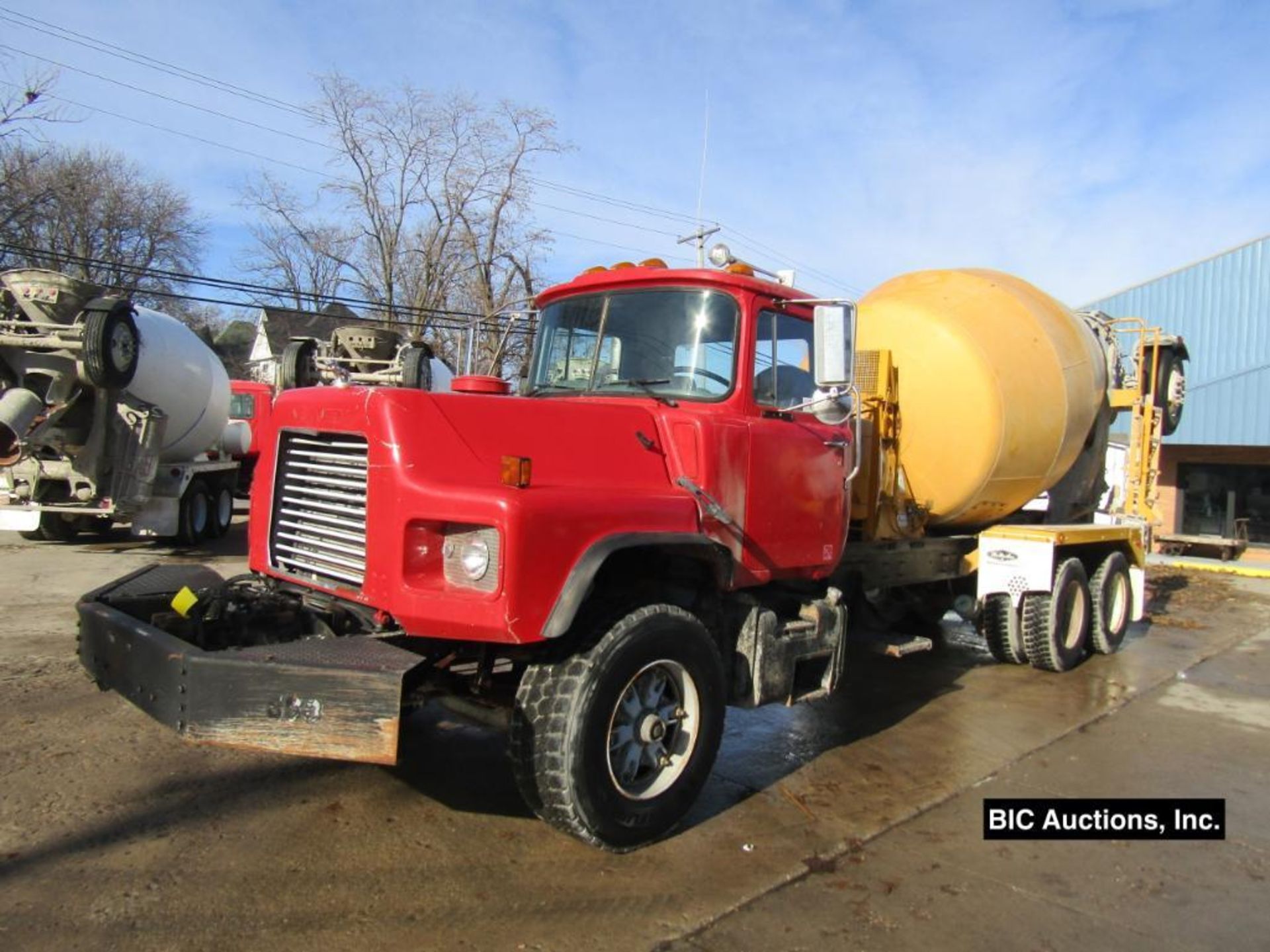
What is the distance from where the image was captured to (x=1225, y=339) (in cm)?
1908

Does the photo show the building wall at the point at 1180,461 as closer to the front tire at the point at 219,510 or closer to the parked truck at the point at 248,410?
the front tire at the point at 219,510

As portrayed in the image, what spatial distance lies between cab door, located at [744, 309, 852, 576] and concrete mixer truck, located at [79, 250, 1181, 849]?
0.06 ft

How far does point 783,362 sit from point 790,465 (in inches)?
23.7

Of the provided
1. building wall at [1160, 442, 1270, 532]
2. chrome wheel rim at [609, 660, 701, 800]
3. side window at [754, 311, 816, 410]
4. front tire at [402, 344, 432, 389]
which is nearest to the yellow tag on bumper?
chrome wheel rim at [609, 660, 701, 800]

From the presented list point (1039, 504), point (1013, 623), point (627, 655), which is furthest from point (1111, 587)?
point (627, 655)

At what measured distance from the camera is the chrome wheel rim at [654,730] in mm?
3867

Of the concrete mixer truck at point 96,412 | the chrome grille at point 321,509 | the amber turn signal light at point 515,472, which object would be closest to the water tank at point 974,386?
the amber turn signal light at point 515,472

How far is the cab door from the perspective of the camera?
4.57 meters

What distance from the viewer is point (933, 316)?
6.87 metres

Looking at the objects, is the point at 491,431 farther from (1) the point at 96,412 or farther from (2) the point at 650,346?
(1) the point at 96,412

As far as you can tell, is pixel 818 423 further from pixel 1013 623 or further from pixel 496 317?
pixel 1013 623

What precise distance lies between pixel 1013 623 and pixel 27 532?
13.2 m

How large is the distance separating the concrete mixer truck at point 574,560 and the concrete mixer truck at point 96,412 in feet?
22.9

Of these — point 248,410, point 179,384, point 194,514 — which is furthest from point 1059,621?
point 248,410
